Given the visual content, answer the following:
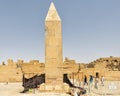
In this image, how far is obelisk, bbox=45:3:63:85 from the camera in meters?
14.9

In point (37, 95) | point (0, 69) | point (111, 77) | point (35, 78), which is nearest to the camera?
point (37, 95)

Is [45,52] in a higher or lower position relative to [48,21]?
lower

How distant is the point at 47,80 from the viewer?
49.4 ft

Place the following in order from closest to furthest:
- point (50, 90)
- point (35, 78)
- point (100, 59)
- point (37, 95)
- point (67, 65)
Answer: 1. point (37, 95)
2. point (50, 90)
3. point (67, 65)
4. point (35, 78)
5. point (100, 59)

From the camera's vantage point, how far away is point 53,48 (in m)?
15.0

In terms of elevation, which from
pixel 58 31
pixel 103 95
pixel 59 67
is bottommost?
pixel 103 95

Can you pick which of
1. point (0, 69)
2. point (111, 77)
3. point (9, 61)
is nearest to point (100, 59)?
point (111, 77)

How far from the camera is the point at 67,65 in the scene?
16.2 m

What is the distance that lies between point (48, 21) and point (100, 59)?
47.7 meters

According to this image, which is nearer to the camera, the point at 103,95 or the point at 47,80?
the point at 47,80

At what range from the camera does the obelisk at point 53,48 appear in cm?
1492

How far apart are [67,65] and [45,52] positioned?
1.82 metres

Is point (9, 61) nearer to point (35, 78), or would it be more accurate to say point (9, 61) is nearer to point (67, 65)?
point (35, 78)

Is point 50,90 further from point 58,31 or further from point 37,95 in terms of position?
point 58,31
